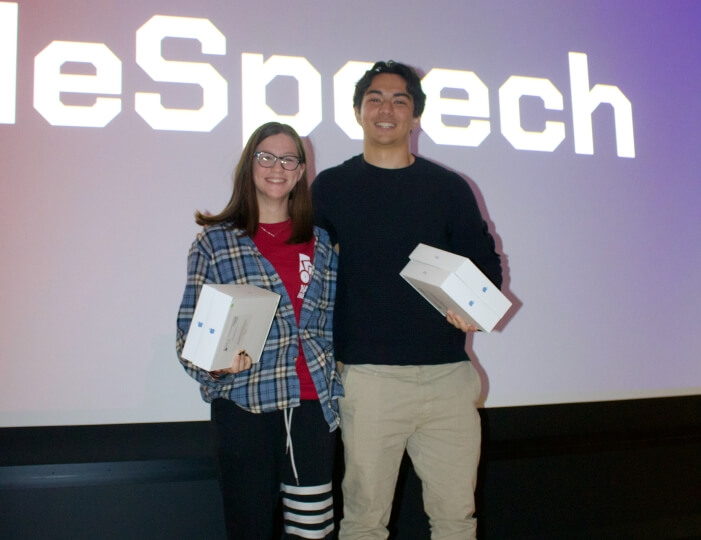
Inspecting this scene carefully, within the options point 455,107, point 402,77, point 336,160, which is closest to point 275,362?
point 402,77

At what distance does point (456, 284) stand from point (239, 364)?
21.6 inches

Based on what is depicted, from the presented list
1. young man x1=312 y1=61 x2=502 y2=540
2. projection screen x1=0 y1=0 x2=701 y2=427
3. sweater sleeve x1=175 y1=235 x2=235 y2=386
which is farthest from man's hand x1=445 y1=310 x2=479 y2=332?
projection screen x1=0 y1=0 x2=701 y2=427

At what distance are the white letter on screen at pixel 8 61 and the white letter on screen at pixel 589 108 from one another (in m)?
2.22

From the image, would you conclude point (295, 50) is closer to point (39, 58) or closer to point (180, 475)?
point (39, 58)

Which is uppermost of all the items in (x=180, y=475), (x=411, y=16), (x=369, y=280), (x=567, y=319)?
(x=411, y=16)

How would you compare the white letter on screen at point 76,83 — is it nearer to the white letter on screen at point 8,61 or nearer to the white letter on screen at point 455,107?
the white letter on screen at point 8,61

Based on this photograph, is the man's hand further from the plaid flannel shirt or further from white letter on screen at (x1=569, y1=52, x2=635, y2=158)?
white letter on screen at (x1=569, y1=52, x2=635, y2=158)

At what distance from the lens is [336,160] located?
2.26 m

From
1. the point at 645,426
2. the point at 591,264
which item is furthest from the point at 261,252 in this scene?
the point at 645,426

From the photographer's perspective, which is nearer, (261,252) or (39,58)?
(261,252)

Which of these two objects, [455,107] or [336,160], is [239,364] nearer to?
[336,160]

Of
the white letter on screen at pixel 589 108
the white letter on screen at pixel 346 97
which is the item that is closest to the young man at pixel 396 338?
the white letter on screen at pixel 346 97

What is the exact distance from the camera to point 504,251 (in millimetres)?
2402

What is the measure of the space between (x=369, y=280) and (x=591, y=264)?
4.47 ft
